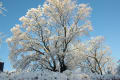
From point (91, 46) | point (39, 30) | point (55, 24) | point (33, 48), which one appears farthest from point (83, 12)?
point (91, 46)

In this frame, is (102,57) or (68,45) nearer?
(68,45)

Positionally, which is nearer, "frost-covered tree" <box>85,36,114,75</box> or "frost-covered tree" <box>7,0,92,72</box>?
"frost-covered tree" <box>7,0,92,72</box>

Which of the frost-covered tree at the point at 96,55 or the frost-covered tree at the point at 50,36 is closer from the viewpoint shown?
the frost-covered tree at the point at 50,36

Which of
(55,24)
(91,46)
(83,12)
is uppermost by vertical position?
(83,12)

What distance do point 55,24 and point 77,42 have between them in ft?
14.6

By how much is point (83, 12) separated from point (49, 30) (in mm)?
5993

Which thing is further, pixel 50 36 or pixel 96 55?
pixel 96 55

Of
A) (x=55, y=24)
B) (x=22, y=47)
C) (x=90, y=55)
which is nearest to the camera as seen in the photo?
(x=22, y=47)

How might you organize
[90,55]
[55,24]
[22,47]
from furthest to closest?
1. [90,55]
2. [55,24]
3. [22,47]

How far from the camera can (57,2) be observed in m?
23.5

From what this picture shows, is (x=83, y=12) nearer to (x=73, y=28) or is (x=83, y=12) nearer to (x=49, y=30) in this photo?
(x=73, y=28)

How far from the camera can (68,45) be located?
78.6 feet

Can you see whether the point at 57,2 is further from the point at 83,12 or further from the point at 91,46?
the point at 91,46

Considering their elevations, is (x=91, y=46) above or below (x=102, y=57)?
above
